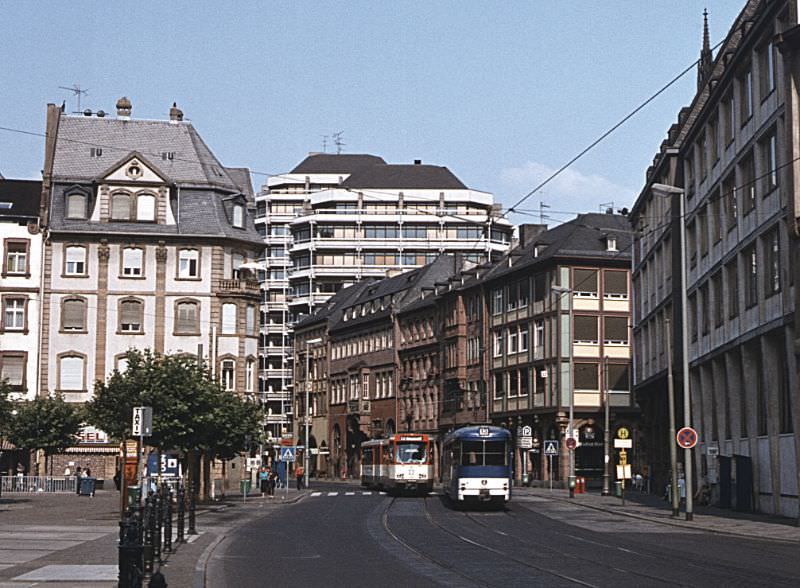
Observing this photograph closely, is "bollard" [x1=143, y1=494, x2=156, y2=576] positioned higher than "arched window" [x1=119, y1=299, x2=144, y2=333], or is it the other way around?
"arched window" [x1=119, y1=299, x2=144, y2=333]

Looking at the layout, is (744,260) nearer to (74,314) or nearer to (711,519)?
(711,519)

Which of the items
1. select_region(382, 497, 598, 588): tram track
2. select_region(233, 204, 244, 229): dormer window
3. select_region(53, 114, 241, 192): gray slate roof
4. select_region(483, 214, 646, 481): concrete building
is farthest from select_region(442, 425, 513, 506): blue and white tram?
select_region(53, 114, 241, 192): gray slate roof

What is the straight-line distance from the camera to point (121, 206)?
79.6m

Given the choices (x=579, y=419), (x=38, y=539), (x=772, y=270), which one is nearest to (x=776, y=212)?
(x=772, y=270)

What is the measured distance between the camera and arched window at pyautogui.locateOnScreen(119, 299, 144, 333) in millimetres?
78375

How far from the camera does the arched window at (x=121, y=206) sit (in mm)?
79375

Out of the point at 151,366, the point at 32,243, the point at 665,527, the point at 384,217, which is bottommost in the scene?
the point at 665,527

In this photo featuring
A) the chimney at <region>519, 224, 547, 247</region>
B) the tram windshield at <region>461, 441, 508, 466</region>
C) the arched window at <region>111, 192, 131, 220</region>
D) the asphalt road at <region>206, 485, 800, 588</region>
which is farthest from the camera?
the chimney at <region>519, 224, 547, 247</region>

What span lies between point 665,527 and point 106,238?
48248 mm

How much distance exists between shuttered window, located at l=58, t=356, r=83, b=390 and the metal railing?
972cm

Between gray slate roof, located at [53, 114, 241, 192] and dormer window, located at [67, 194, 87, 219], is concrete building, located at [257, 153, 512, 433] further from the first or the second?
dormer window, located at [67, 194, 87, 219]

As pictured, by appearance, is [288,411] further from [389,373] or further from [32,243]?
[32,243]

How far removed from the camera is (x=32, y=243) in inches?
3081

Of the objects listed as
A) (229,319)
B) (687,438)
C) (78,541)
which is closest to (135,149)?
(229,319)
